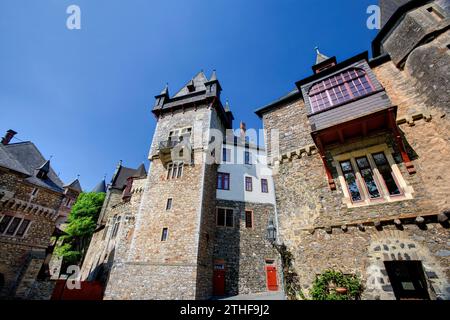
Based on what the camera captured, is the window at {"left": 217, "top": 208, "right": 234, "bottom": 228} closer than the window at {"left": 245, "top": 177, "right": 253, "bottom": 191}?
Yes

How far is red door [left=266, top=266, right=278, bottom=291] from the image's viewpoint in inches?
593

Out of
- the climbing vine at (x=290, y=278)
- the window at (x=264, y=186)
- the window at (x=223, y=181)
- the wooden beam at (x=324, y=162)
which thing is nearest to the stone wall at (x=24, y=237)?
the window at (x=223, y=181)

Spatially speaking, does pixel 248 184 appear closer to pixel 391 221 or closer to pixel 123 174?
pixel 391 221

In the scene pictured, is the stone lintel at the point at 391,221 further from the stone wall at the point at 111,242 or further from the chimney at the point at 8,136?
the chimney at the point at 8,136

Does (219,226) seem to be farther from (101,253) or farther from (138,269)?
(101,253)

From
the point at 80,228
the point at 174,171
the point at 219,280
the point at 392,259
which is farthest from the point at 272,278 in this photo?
the point at 80,228

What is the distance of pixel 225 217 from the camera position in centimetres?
1689

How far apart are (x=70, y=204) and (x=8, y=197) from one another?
19664 millimetres

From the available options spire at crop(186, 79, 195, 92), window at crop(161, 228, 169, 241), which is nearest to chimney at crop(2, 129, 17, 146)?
spire at crop(186, 79, 195, 92)

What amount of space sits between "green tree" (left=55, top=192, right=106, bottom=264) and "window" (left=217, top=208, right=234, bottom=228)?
62.7 ft

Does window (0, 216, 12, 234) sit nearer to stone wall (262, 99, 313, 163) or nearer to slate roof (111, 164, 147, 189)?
slate roof (111, 164, 147, 189)

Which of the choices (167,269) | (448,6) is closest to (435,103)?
(448,6)

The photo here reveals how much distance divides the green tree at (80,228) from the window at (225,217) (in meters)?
19.1

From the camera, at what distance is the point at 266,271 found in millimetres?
15492
